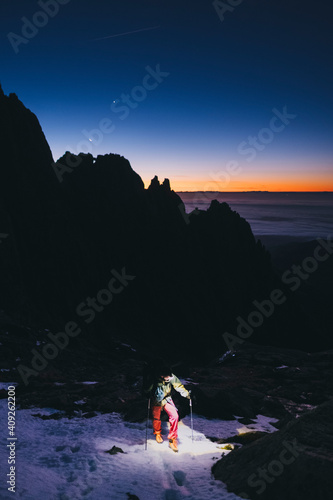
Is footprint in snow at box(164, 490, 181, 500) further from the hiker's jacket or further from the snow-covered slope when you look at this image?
the hiker's jacket

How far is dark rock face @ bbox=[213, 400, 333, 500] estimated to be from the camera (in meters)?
4.78

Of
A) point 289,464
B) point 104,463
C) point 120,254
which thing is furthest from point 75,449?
point 120,254

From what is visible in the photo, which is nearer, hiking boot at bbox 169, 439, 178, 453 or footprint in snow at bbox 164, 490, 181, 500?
footprint in snow at bbox 164, 490, 181, 500

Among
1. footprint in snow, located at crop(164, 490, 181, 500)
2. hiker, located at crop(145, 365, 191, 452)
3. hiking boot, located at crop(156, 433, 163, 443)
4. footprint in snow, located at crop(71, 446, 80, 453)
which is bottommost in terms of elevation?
hiking boot, located at crop(156, 433, 163, 443)

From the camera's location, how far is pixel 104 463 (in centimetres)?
643

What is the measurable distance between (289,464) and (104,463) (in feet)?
12.8

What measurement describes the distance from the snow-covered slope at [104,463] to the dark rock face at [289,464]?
405 mm

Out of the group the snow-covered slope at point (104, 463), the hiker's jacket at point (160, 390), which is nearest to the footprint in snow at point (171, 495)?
the snow-covered slope at point (104, 463)

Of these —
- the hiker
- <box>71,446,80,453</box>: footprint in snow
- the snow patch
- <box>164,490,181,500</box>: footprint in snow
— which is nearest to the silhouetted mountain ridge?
the snow patch

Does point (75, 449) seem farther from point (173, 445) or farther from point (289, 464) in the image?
point (289, 464)

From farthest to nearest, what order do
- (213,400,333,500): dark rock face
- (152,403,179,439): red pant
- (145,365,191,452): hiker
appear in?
(145,365,191,452): hiker
(152,403,179,439): red pant
(213,400,333,500): dark rock face

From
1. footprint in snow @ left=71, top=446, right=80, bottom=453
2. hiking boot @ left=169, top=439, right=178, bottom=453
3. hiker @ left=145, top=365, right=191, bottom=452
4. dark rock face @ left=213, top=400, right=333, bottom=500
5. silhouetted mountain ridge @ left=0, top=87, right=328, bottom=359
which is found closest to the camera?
dark rock face @ left=213, top=400, right=333, bottom=500

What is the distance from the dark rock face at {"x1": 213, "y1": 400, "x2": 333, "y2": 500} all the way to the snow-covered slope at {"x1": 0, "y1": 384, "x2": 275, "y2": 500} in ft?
1.33

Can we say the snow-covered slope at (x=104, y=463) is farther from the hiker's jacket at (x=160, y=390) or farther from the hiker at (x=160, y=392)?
the hiker's jacket at (x=160, y=390)
